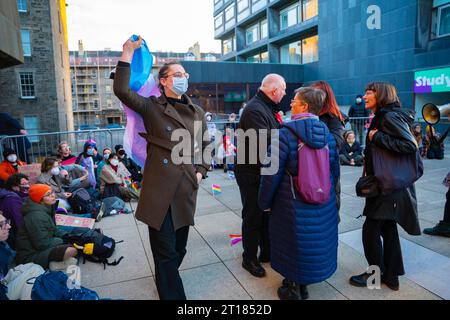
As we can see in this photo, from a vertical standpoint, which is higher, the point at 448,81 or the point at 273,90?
the point at 448,81

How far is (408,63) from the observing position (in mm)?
17641

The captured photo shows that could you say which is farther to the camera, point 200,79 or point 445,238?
point 200,79

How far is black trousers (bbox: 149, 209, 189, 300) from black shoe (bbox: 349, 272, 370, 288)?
169 centimetres

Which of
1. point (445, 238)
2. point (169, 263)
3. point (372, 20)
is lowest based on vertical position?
point (445, 238)

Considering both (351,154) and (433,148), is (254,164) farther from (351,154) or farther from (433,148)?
(433,148)

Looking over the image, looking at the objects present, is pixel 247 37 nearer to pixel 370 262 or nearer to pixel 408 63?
pixel 408 63

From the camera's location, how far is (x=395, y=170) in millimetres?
2982

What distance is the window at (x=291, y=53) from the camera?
2896 centimetres

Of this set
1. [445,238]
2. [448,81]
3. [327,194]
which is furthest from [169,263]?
[448,81]

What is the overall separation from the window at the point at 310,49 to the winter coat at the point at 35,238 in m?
25.8

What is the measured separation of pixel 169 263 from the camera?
2730 mm

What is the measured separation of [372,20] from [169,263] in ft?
69.7
